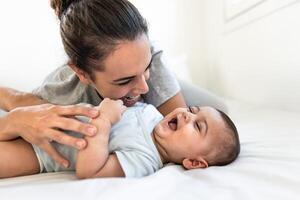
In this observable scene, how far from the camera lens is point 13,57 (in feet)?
6.87

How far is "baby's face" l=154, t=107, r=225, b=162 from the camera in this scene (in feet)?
2.93

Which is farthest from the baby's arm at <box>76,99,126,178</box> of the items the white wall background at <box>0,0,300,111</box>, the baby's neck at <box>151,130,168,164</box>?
the white wall background at <box>0,0,300,111</box>

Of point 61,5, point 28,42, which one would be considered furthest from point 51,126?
point 28,42

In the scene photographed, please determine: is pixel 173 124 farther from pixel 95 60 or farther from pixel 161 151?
pixel 95 60

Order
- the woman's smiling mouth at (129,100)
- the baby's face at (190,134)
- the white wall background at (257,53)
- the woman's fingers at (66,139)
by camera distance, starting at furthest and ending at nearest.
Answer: the white wall background at (257,53)
the woman's smiling mouth at (129,100)
the baby's face at (190,134)
the woman's fingers at (66,139)

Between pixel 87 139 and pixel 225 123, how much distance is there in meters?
0.33

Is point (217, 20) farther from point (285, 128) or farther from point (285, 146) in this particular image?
point (285, 146)

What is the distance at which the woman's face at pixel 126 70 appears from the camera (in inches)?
36.5

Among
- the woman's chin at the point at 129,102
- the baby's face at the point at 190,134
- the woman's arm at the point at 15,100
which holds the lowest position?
Result: the baby's face at the point at 190,134

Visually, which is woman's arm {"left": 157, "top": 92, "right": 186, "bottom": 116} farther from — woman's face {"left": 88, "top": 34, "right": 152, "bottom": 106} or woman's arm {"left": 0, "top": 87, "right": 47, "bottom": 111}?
woman's arm {"left": 0, "top": 87, "right": 47, "bottom": 111}

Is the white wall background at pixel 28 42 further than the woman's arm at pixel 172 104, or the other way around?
the white wall background at pixel 28 42

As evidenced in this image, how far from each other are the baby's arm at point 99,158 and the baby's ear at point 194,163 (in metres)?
0.15

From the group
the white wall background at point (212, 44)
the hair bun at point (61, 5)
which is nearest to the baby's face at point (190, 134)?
the hair bun at point (61, 5)

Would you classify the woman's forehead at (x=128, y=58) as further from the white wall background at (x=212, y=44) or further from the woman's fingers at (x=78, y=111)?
the white wall background at (x=212, y=44)
